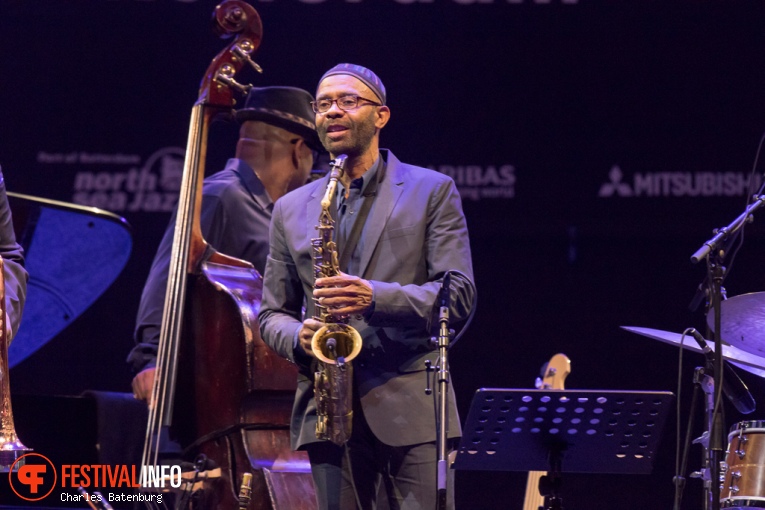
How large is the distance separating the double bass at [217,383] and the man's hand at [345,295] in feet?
3.08

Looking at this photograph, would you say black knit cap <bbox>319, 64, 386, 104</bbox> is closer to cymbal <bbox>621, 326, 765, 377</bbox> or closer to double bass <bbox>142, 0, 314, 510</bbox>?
double bass <bbox>142, 0, 314, 510</bbox>

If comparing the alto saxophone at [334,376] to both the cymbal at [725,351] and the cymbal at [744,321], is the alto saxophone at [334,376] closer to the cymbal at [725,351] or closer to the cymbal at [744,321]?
the cymbal at [725,351]

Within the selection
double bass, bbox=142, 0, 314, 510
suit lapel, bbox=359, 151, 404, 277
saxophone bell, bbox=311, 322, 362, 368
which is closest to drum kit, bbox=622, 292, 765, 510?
suit lapel, bbox=359, 151, 404, 277

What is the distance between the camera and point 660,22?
6.20m

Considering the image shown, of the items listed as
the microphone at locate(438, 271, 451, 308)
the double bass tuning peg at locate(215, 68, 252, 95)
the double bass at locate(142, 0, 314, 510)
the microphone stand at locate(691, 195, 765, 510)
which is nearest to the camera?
the microphone at locate(438, 271, 451, 308)

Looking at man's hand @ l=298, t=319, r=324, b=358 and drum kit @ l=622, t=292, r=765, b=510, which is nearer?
man's hand @ l=298, t=319, r=324, b=358

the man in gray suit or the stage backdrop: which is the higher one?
the stage backdrop

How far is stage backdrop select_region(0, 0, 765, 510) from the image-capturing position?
6.12 metres

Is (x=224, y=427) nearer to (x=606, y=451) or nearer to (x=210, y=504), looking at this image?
(x=210, y=504)

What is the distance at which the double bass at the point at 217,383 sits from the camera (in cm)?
362

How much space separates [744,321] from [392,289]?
5.85 feet

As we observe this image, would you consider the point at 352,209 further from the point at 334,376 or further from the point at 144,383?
the point at 144,383

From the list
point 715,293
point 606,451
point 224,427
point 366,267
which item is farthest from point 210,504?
point 715,293

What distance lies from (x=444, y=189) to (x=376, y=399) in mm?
714
